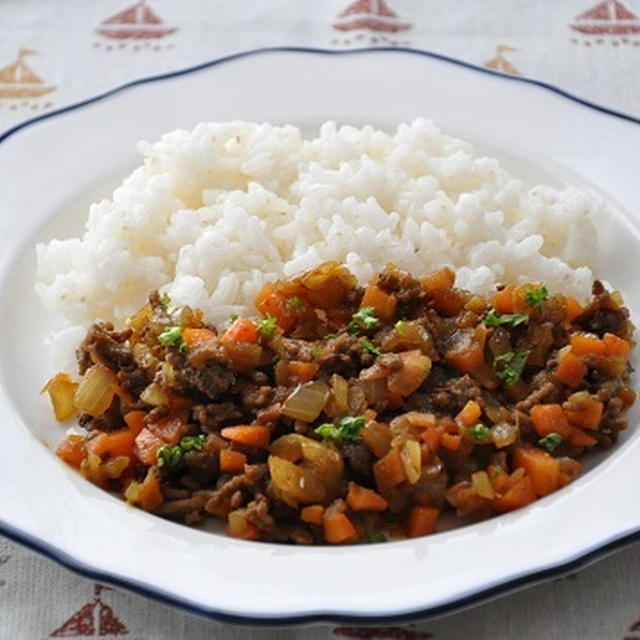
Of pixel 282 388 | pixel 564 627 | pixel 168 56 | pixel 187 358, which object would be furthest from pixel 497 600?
pixel 168 56

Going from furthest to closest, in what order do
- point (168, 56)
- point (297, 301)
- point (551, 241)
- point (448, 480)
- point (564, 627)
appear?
point (168, 56), point (551, 241), point (297, 301), point (448, 480), point (564, 627)

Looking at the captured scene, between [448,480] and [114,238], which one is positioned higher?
[114,238]

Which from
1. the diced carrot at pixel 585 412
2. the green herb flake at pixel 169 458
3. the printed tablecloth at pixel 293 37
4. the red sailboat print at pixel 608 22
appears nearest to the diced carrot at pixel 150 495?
the green herb flake at pixel 169 458

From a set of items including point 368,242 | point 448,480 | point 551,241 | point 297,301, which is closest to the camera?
point 448,480

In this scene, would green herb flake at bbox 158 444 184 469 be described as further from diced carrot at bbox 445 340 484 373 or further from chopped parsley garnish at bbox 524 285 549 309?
chopped parsley garnish at bbox 524 285 549 309

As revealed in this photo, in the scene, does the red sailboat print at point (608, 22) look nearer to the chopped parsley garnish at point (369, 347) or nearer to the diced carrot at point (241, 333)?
the chopped parsley garnish at point (369, 347)

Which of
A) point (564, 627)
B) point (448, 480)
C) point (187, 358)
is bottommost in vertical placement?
point (564, 627)

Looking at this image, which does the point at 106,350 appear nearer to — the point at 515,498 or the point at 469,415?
the point at 469,415

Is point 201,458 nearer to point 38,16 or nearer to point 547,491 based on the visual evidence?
point 547,491
